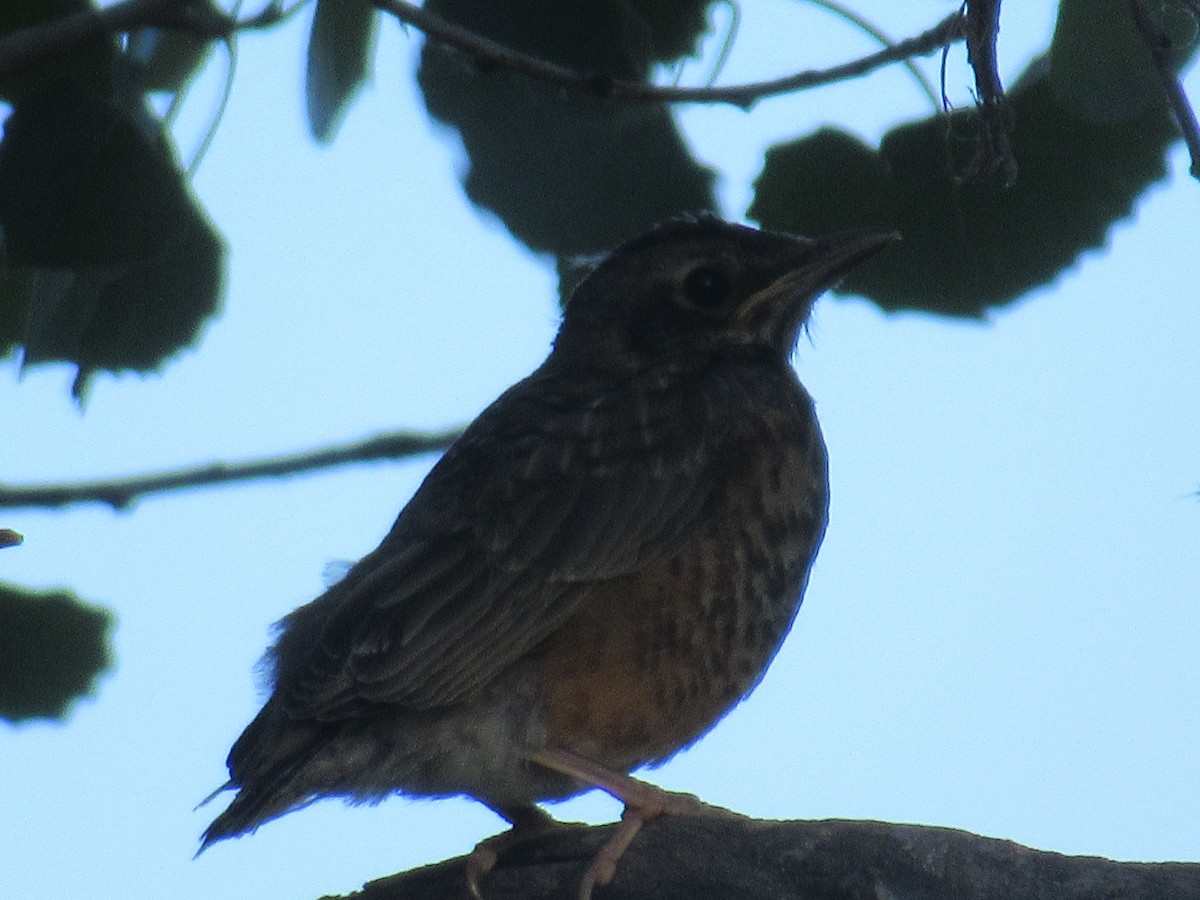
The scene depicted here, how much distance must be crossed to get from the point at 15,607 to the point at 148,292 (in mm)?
657

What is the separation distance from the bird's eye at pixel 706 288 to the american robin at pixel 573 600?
0.23ft

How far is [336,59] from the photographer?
347 centimetres

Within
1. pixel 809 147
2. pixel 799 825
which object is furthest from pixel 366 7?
pixel 799 825

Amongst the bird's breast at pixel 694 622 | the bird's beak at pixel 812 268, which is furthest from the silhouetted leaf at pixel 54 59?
the bird's beak at pixel 812 268

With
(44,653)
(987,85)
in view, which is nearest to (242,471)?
(44,653)

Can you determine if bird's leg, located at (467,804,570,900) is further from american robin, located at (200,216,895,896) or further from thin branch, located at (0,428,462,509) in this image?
thin branch, located at (0,428,462,509)

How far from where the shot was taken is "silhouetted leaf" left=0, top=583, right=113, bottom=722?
328cm

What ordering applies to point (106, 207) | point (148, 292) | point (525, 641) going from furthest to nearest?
point (525, 641) < point (148, 292) < point (106, 207)

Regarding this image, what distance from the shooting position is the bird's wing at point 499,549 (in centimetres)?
367

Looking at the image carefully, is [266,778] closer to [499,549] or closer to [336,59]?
[499,549]

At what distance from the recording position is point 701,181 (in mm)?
3646

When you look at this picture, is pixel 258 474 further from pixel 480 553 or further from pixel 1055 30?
pixel 1055 30

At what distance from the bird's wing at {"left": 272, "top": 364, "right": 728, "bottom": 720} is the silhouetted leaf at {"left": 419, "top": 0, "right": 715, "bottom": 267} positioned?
2.28ft

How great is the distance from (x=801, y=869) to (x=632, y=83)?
1503 millimetres
